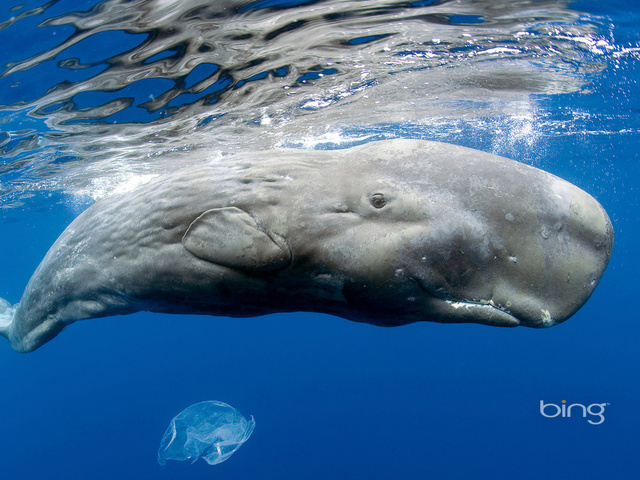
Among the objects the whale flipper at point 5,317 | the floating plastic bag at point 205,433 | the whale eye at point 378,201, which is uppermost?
the whale eye at point 378,201

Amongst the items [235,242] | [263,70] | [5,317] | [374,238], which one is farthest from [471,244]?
[263,70]

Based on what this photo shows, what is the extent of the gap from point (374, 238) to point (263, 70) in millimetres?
7668

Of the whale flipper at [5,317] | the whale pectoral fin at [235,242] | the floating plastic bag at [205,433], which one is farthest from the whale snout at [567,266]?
the floating plastic bag at [205,433]

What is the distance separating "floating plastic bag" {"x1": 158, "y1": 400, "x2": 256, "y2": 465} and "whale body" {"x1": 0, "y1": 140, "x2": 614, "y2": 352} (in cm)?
2224

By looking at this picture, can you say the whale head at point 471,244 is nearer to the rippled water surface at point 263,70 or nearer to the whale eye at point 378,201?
the whale eye at point 378,201

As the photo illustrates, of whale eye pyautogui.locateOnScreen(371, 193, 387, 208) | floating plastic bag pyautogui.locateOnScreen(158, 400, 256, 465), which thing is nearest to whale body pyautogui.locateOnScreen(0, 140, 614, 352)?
whale eye pyautogui.locateOnScreen(371, 193, 387, 208)

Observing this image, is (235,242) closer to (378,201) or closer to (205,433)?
(378,201)

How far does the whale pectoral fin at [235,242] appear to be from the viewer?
119 inches

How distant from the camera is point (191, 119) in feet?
39.5

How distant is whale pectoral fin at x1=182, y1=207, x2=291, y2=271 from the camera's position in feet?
9.91

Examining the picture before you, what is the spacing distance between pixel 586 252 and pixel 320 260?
179 cm

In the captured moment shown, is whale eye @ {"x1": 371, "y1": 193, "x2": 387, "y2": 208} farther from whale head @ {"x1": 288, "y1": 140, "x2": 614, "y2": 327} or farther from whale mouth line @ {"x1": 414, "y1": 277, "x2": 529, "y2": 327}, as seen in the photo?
whale mouth line @ {"x1": 414, "y1": 277, "x2": 529, "y2": 327}

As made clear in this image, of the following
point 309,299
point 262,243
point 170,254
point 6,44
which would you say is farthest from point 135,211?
point 6,44

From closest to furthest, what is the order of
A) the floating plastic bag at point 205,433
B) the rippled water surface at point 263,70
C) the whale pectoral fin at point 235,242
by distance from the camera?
the whale pectoral fin at point 235,242 < the rippled water surface at point 263,70 < the floating plastic bag at point 205,433
